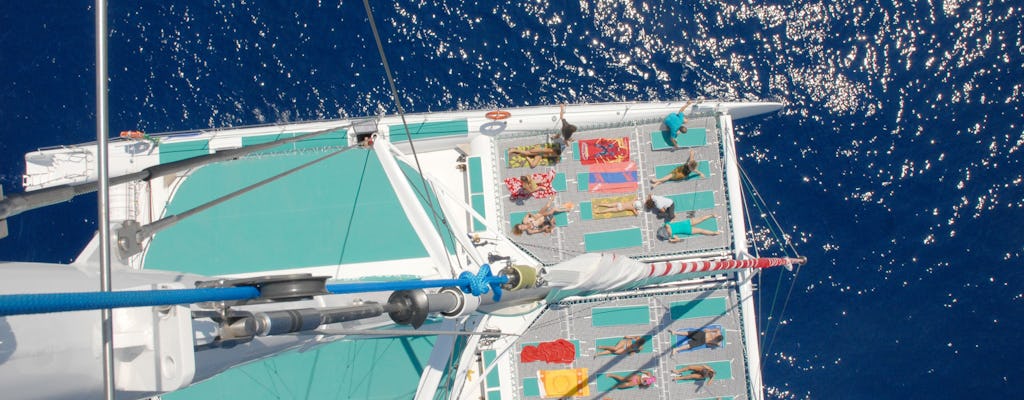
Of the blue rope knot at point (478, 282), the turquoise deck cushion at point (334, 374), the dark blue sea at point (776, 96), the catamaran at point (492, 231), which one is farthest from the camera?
the dark blue sea at point (776, 96)

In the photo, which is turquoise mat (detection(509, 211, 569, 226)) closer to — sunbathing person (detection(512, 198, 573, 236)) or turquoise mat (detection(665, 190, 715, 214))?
sunbathing person (detection(512, 198, 573, 236))

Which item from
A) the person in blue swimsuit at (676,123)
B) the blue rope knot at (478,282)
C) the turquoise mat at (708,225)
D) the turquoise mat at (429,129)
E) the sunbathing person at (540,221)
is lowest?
the blue rope knot at (478,282)

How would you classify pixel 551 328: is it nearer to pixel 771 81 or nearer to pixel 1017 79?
pixel 771 81

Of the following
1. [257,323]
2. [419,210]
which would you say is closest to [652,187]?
[419,210]

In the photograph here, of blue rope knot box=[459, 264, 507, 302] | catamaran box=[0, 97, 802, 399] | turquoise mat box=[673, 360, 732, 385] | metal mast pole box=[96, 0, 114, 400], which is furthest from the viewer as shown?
turquoise mat box=[673, 360, 732, 385]

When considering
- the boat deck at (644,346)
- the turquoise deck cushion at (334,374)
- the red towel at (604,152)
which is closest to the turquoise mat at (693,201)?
the red towel at (604,152)

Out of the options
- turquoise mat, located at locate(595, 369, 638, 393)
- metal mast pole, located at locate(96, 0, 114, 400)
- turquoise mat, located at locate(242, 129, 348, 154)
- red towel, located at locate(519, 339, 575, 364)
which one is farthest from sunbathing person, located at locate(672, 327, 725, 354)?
metal mast pole, located at locate(96, 0, 114, 400)

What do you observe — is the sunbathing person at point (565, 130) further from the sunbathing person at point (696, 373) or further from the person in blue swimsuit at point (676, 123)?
the sunbathing person at point (696, 373)
